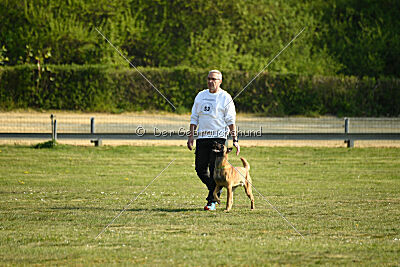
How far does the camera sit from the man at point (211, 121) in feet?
34.4

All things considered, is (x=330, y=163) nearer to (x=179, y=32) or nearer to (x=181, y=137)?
(x=181, y=137)

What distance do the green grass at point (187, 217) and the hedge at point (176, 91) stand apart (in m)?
19.1

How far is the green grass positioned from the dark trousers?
486 mm

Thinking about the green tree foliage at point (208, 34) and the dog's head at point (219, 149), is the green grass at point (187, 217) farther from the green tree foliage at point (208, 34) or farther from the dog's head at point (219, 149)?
the green tree foliage at point (208, 34)

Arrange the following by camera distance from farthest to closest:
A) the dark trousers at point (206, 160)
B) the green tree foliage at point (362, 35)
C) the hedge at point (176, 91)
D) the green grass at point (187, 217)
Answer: the green tree foliage at point (362, 35)
the hedge at point (176, 91)
the dark trousers at point (206, 160)
the green grass at point (187, 217)

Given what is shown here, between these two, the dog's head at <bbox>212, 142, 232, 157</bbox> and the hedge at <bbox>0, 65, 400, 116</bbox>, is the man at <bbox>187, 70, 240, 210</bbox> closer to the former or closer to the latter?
the dog's head at <bbox>212, 142, 232, 157</bbox>

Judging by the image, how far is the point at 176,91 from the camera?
129 ft

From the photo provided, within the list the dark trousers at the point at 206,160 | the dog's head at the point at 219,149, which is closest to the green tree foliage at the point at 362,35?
the dark trousers at the point at 206,160

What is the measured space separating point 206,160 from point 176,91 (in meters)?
28.8

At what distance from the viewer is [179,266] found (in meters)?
6.93

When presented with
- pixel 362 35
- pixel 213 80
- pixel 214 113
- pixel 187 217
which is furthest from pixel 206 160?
pixel 362 35

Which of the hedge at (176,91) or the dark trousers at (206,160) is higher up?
the hedge at (176,91)

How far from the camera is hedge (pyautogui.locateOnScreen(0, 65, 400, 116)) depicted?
38.3 meters

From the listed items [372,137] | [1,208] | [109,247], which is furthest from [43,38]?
[109,247]
